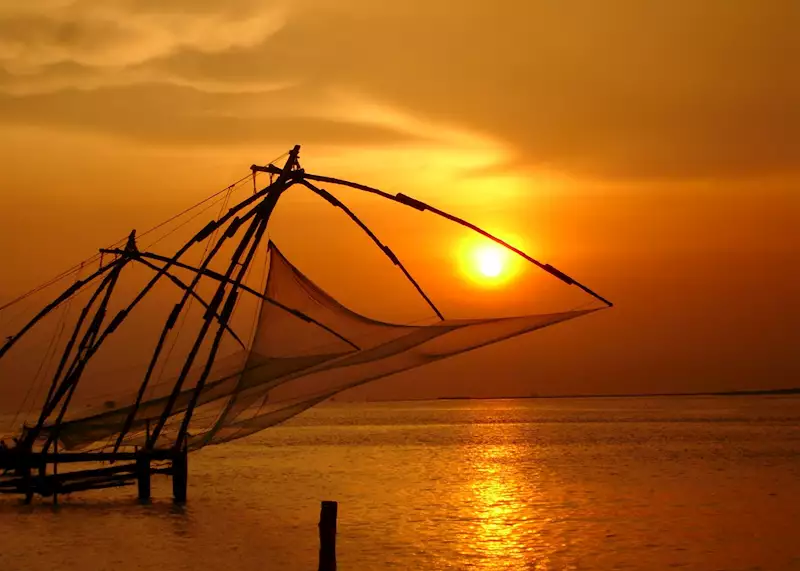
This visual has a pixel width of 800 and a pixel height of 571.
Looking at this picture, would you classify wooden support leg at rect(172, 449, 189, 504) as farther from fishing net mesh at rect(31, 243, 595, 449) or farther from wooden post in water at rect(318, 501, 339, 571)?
wooden post in water at rect(318, 501, 339, 571)

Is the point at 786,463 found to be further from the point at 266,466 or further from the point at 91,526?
the point at 91,526

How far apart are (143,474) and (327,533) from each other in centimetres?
1015

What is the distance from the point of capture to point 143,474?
2328 centimetres

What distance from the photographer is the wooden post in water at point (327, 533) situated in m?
14.0

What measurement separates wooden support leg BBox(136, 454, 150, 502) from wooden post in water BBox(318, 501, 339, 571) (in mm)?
8651

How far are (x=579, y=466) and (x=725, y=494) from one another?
14584 millimetres

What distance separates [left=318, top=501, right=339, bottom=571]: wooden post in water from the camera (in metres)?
14.0

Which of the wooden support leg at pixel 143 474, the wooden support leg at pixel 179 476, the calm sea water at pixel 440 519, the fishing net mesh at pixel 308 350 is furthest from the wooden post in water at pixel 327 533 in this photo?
the wooden support leg at pixel 179 476

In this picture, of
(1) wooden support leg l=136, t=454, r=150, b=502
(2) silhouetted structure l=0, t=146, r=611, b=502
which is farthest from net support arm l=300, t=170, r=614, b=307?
(1) wooden support leg l=136, t=454, r=150, b=502

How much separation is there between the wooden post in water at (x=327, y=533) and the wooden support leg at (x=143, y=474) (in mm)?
8651

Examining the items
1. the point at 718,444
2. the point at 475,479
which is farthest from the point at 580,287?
the point at 718,444

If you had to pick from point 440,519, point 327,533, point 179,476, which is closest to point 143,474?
point 179,476

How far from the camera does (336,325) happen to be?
16812 millimetres

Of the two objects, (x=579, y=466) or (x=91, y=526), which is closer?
(x=91, y=526)
